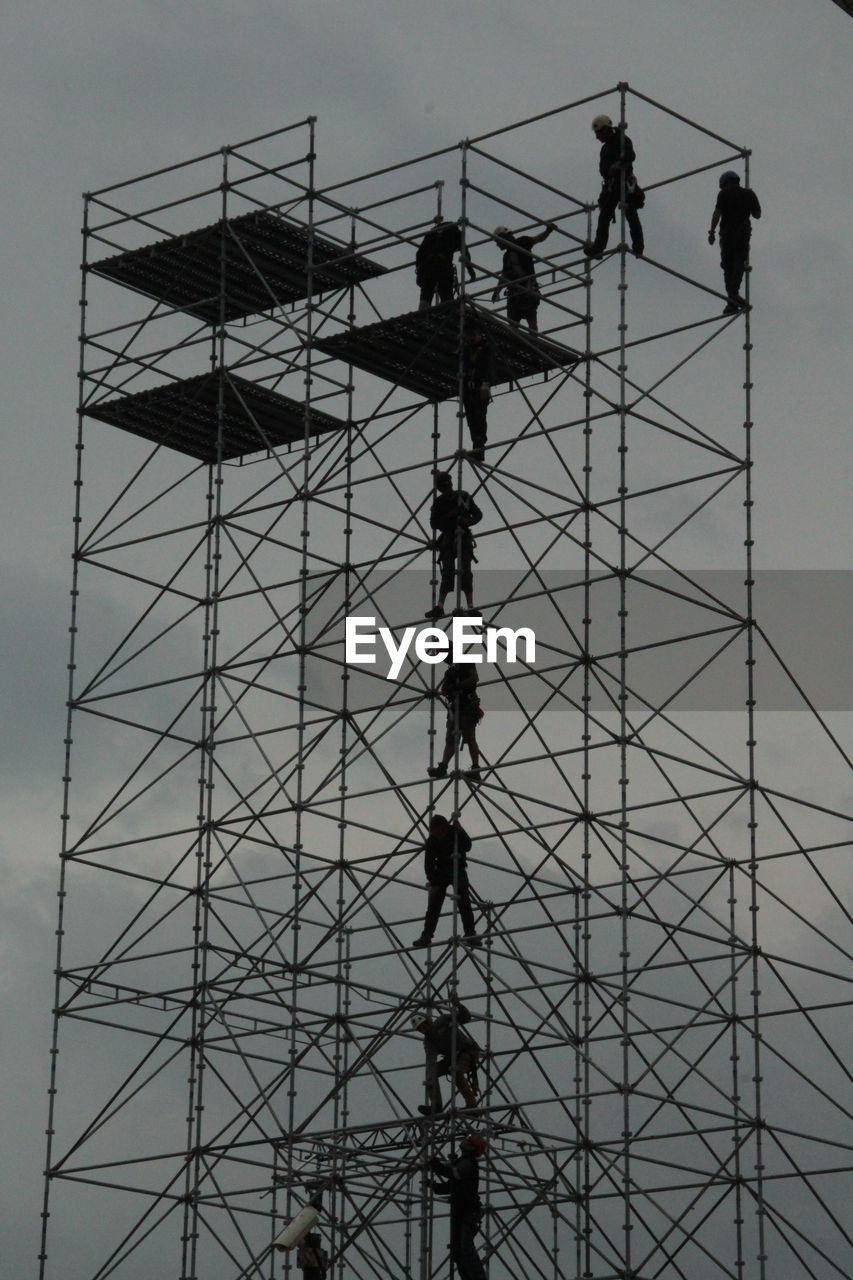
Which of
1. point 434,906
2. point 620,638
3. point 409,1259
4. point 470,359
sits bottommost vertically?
point 409,1259

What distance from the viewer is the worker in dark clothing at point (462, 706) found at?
45094 millimetres

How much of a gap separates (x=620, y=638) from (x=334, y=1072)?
643 centimetres

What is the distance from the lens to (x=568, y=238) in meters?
49.2

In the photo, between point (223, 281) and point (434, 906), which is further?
point (223, 281)

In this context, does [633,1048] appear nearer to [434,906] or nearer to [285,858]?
[434,906]

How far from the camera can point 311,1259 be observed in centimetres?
4403

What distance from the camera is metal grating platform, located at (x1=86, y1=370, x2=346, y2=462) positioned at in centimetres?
4969

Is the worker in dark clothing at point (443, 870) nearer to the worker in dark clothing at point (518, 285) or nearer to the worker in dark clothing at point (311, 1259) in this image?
the worker in dark clothing at point (311, 1259)

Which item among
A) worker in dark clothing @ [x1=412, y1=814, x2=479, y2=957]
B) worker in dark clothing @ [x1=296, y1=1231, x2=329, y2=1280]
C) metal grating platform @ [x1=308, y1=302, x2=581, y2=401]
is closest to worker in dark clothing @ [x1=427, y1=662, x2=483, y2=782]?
worker in dark clothing @ [x1=412, y1=814, x2=479, y2=957]

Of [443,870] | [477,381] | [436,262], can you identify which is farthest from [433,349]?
[443,870]

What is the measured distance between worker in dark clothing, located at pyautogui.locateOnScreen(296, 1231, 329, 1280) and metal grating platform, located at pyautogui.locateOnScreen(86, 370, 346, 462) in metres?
10.4

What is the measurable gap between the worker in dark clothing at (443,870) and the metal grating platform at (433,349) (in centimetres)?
568

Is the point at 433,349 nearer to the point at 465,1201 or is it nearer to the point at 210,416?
the point at 210,416

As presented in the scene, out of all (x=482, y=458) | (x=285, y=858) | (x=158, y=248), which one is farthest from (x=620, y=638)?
(x=158, y=248)
